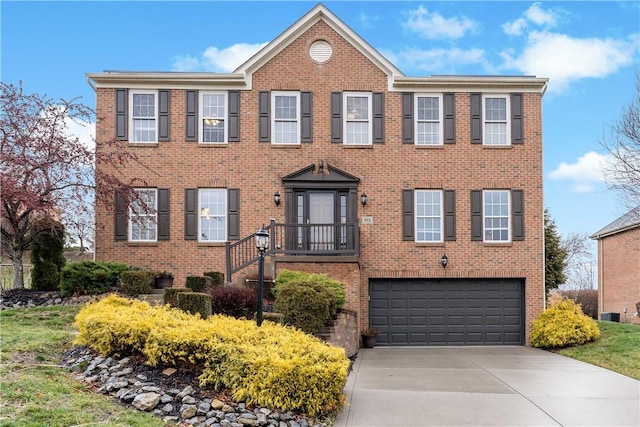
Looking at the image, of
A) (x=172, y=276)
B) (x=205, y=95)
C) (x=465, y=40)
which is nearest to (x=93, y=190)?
(x=172, y=276)

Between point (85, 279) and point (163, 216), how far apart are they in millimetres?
3250

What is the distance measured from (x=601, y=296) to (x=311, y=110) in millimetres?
19201

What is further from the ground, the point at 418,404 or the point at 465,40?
Result: the point at 465,40

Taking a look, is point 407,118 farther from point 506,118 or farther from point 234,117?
point 234,117

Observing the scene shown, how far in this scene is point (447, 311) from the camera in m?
17.0

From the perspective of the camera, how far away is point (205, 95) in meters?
17.0

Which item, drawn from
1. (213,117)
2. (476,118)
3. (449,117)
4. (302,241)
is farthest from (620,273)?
(213,117)

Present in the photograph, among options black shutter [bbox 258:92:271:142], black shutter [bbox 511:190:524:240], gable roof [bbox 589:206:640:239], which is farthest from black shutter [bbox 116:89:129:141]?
gable roof [bbox 589:206:640:239]

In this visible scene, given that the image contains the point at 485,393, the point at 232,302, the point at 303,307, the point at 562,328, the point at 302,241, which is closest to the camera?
the point at 485,393

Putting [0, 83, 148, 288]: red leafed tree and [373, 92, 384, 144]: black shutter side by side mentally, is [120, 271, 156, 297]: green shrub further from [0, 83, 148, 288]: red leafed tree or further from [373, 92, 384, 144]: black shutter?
[373, 92, 384, 144]: black shutter

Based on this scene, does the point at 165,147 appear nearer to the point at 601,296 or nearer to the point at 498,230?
the point at 498,230

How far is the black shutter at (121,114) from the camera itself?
657 inches

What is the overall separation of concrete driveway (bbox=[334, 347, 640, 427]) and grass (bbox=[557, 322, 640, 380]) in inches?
16.7

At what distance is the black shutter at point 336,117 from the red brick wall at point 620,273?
13.6m
